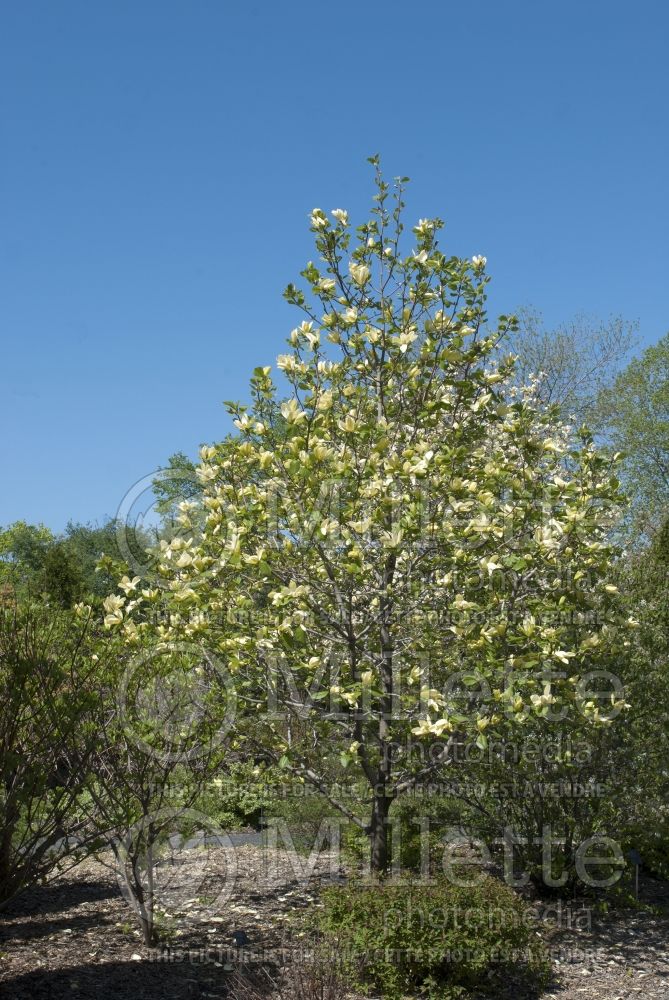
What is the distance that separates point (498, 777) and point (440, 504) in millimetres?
2771

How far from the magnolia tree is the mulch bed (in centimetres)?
126

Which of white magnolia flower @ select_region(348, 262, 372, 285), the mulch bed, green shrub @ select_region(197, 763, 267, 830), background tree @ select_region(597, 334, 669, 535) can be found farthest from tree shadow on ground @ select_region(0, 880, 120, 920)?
background tree @ select_region(597, 334, 669, 535)

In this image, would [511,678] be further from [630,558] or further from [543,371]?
[543,371]

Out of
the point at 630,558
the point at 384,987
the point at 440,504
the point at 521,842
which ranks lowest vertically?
the point at 384,987

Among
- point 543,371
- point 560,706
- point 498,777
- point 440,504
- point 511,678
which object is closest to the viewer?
point 511,678

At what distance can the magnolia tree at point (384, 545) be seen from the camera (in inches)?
202

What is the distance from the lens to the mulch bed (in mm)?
5430

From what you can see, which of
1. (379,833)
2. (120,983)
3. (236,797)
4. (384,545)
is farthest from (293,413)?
(236,797)

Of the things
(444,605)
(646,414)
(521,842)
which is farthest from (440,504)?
(646,414)

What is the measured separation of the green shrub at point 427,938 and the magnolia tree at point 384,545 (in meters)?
0.84

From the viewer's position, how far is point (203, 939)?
20.4 feet

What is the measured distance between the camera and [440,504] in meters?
5.54

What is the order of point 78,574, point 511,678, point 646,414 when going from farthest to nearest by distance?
point 646,414, point 78,574, point 511,678

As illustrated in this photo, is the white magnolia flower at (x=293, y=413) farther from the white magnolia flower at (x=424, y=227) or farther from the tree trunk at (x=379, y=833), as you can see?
the tree trunk at (x=379, y=833)
